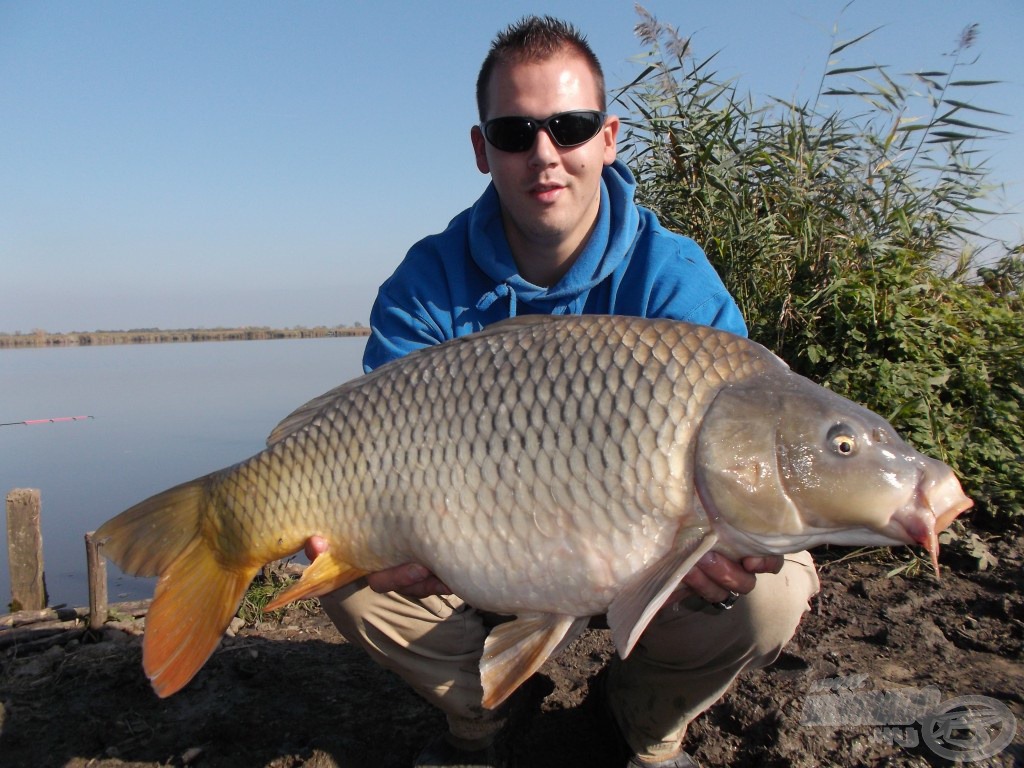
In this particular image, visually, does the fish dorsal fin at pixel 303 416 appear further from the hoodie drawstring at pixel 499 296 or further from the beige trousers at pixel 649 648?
the hoodie drawstring at pixel 499 296

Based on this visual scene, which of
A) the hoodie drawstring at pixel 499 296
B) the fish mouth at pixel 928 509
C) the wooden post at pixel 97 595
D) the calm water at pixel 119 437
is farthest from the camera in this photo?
the calm water at pixel 119 437

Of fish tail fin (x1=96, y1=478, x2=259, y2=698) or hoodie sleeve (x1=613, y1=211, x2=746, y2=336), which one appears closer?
fish tail fin (x1=96, y1=478, x2=259, y2=698)

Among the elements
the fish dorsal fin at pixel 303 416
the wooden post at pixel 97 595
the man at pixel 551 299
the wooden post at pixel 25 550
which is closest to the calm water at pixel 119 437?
the wooden post at pixel 25 550

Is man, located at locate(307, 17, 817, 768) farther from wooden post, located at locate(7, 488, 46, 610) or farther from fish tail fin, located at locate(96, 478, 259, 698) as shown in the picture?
wooden post, located at locate(7, 488, 46, 610)

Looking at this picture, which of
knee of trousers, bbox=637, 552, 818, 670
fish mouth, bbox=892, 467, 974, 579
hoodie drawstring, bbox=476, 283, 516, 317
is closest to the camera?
fish mouth, bbox=892, 467, 974, 579

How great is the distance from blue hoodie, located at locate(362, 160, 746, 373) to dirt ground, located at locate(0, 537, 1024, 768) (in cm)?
90

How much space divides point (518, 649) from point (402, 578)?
279mm

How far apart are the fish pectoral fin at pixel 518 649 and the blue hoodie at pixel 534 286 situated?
0.85 metres

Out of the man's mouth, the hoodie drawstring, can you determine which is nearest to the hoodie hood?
the hoodie drawstring

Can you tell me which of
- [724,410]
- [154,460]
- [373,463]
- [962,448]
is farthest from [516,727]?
[154,460]

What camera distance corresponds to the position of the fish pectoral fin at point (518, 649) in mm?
1410

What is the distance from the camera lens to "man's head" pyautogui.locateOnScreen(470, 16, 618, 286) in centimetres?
199

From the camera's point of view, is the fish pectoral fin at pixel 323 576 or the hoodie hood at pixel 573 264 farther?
the hoodie hood at pixel 573 264

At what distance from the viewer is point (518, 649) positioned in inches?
56.4
